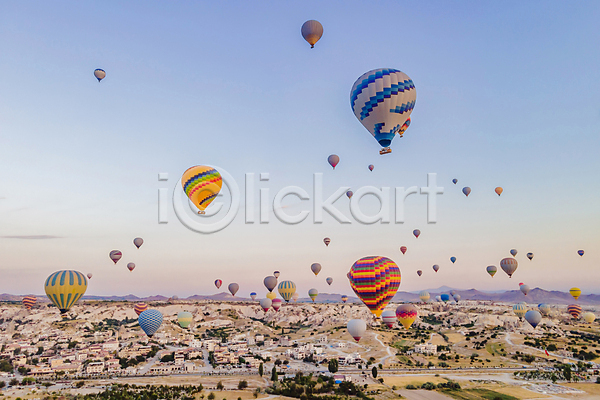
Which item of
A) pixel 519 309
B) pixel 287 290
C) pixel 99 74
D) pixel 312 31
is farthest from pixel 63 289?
pixel 519 309

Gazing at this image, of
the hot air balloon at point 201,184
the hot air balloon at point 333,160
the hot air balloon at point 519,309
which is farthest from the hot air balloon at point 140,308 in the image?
the hot air balloon at point 519,309

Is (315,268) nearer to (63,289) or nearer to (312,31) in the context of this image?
(63,289)

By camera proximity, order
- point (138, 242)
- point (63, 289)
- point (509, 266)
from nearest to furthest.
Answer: point (63, 289), point (138, 242), point (509, 266)

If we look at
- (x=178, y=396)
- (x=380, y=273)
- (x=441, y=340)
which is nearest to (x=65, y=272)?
(x=178, y=396)

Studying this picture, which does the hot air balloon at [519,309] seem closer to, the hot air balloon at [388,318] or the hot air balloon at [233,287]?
the hot air balloon at [388,318]

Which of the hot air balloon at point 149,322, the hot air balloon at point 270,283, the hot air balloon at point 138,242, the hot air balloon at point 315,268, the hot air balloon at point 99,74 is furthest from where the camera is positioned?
the hot air balloon at point 315,268

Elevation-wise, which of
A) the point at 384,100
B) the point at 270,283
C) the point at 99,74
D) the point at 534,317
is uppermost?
the point at 99,74
